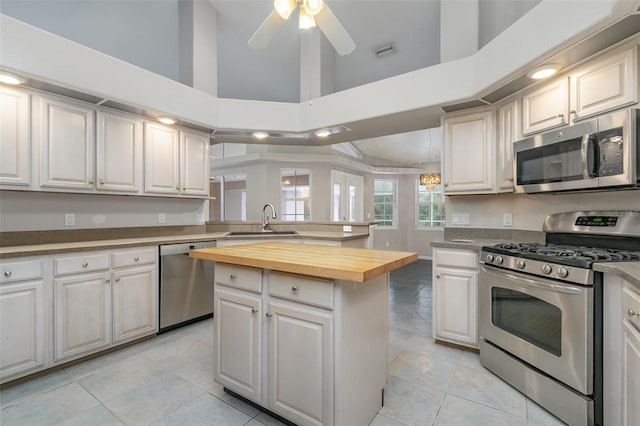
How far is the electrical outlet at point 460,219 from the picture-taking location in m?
3.06

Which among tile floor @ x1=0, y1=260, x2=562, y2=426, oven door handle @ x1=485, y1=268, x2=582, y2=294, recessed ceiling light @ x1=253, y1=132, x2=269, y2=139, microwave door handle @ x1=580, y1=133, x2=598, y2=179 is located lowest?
tile floor @ x1=0, y1=260, x2=562, y2=426

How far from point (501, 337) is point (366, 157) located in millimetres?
6231

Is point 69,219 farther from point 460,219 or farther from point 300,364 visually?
point 460,219

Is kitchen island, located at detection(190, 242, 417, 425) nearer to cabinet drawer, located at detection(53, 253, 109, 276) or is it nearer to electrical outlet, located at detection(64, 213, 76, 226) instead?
cabinet drawer, located at detection(53, 253, 109, 276)

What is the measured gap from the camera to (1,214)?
238 cm

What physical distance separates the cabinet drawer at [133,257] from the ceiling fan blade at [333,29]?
2.43 metres

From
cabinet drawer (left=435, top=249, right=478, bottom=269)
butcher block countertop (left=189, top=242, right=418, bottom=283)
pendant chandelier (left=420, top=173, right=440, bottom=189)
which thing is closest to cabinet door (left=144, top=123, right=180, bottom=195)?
butcher block countertop (left=189, top=242, right=418, bottom=283)

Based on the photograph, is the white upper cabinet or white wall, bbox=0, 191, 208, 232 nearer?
white wall, bbox=0, 191, 208, 232

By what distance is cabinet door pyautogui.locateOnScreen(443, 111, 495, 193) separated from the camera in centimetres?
265

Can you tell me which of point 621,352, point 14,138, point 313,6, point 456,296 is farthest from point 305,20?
point 621,352

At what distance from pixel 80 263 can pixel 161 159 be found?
1343 millimetres

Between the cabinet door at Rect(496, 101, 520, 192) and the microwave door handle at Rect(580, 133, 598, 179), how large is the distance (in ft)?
Answer: 1.94

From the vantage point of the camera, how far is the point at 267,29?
209 centimetres

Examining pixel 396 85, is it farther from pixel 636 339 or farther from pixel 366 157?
pixel 366 157
